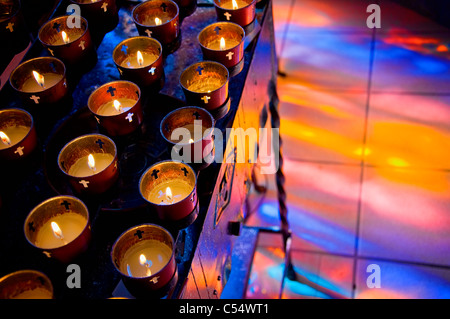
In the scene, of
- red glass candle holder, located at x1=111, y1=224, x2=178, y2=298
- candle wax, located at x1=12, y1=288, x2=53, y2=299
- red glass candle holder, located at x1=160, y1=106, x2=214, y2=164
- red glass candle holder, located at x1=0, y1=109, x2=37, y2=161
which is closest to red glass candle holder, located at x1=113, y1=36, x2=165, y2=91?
red glass candle holder, located at x1=160, y1=106, x2=214, y2=164

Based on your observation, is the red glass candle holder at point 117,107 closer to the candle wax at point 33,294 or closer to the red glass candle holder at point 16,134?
the red glass candle holder at point 16,134

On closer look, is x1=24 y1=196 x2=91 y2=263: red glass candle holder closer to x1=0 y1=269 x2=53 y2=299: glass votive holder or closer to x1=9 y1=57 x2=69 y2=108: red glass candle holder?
x1=0 y1=269 x2=53 y2=299: glass votive holder

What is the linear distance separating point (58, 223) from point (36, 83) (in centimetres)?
32

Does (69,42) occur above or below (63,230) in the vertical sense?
above

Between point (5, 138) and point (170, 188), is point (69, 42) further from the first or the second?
point (170, 188)

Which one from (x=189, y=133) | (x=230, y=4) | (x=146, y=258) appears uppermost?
(x=230, y=4)

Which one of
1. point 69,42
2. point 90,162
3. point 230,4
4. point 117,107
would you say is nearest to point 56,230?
point 90,162

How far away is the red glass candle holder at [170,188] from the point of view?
71cm

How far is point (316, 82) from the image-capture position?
198 cm

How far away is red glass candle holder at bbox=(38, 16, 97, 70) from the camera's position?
89 cm

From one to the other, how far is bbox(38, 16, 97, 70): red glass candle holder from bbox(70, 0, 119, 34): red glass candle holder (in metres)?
0.03

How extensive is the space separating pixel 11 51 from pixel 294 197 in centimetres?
104

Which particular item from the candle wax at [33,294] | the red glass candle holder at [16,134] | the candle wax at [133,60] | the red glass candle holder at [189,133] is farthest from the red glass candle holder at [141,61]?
the candle wax at [33,294]

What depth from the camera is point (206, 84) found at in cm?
93
